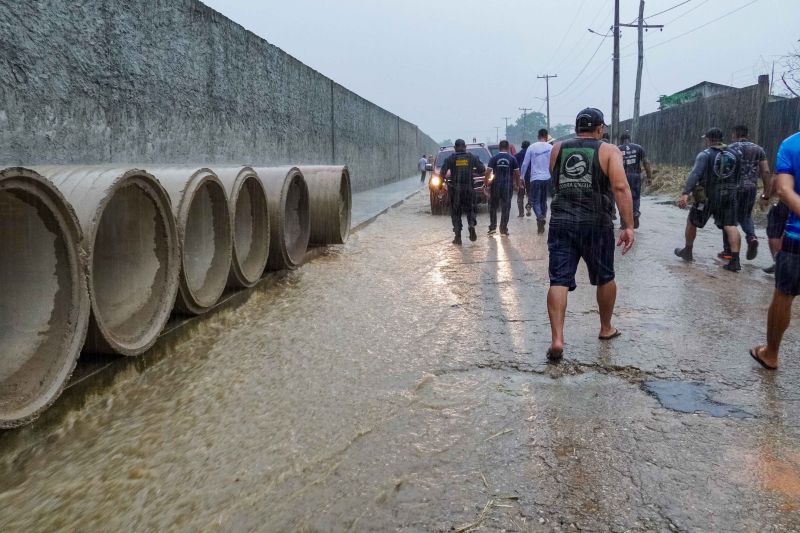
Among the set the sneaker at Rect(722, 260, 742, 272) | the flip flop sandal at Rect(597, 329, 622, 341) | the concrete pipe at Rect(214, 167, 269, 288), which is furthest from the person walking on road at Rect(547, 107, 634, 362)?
the sneaker at Rect(722, 260, 742, 272)

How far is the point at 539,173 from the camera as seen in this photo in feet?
32.7

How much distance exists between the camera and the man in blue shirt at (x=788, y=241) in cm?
332

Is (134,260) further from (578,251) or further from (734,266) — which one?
(734,266)

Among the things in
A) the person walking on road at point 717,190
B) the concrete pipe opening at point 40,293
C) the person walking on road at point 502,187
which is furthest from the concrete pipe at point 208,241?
the person walking on road at point 502,187

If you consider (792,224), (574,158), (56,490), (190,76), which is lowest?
(56,490)

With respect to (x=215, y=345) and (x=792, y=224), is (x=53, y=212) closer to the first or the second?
(x=215, y=345)

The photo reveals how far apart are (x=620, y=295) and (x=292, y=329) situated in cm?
305

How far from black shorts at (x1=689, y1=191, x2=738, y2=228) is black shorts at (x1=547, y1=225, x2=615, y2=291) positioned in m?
3.51

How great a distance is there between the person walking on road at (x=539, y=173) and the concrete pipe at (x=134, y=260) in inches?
282

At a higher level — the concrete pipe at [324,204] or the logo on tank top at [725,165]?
the logo on tank top at [725,165]

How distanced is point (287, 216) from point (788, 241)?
202 inches

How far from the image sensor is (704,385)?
333 cm

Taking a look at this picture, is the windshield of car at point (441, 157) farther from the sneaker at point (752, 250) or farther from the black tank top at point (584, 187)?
the black tank top at point (584, 187)

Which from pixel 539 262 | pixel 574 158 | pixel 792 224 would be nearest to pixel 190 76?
pixel 539 262
